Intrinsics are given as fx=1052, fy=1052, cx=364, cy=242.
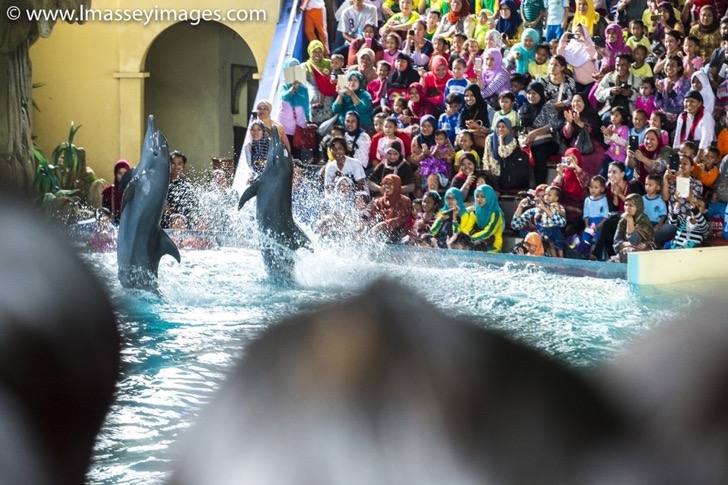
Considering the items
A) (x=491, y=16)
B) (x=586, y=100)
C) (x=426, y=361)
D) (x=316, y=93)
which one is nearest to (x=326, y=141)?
(x=316, y=93)

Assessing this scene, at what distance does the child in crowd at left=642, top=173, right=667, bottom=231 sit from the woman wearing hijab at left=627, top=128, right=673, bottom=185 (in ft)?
0.59

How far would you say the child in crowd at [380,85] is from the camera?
10633 millimetres

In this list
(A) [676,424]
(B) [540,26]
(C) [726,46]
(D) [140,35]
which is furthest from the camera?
(D) [140,35]

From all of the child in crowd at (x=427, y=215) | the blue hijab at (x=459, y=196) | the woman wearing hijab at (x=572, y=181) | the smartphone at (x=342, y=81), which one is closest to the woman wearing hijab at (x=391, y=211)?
the child in crowd at (x=427, y=215)

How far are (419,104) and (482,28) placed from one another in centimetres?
109

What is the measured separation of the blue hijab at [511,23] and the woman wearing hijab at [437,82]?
78cm

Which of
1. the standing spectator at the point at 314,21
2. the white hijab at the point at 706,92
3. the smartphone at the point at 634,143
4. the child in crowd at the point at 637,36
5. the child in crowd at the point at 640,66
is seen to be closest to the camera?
the white hijab at the point at 706,92

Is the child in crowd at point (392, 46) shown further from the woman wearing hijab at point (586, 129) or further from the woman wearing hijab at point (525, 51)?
the woman wearing hijab at point (586, 129)

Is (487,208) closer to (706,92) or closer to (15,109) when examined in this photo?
(706,92)

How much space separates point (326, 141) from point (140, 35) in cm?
583

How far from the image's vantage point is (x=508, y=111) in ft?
31.3

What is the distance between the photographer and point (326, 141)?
1051 centimetres

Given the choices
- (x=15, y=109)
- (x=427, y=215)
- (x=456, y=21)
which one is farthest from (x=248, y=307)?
(x=15, y=109)

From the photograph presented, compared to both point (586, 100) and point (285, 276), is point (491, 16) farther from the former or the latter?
point (285, 276)
